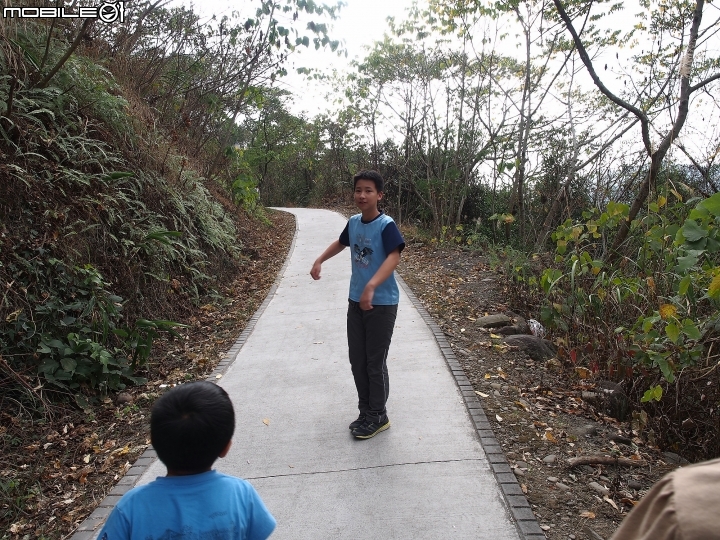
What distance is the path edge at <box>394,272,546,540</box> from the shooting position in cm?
300

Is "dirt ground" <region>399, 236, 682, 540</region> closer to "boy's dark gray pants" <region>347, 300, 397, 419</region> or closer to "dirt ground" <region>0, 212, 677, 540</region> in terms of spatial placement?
"dirt ground" <region>0, 212, 677, 540</region>

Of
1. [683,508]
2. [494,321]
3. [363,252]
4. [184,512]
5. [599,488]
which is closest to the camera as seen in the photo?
[683,508]

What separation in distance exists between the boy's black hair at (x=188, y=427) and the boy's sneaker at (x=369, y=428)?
2351 mm

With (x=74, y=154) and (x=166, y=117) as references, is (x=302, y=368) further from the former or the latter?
(x=166, y=117)

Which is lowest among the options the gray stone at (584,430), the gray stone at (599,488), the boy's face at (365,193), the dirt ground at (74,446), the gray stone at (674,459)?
the dirt ground at (74,446)

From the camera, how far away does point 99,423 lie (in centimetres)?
451

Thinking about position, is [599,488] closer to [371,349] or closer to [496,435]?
[496,435]

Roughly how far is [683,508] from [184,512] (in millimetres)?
1319

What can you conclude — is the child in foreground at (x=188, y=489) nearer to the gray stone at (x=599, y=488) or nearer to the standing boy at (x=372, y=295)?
the standing boy at (x=372, y=295)

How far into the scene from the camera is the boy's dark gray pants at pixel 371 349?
3756 millimetres

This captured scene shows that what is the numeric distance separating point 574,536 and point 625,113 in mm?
7939

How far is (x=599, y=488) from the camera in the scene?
3426 millimetres

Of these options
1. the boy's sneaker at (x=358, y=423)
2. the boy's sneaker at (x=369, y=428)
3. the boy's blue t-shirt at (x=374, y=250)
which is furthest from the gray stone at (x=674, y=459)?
the boy's blue t-shirt at (x=374, y=250)

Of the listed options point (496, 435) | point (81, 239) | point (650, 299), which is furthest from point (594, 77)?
point (81, 239)
